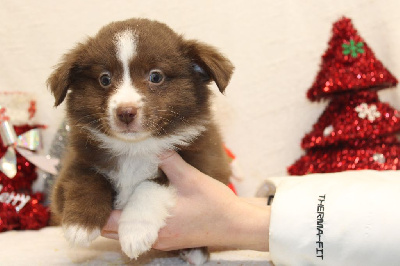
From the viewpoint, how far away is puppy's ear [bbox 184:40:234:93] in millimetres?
2545

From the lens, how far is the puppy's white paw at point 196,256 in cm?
265

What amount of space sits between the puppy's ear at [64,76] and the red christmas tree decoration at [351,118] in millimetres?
2141

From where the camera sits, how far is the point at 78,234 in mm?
2234

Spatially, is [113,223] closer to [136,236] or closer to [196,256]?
[136,236]

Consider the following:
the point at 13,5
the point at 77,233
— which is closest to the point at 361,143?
the point at 77,233

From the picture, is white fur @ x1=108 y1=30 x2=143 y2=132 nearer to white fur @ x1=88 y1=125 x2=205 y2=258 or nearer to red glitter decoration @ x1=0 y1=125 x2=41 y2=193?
white fur @ x1=88 y1=125 x2=205 y2=258

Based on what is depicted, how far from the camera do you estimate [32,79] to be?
4234mm

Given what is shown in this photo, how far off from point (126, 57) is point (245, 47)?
198cm

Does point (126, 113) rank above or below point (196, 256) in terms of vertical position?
above

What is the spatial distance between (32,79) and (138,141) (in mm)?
2158

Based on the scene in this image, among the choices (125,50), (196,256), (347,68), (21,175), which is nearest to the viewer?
(125,50)

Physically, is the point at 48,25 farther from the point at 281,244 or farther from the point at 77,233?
the point at 281,244

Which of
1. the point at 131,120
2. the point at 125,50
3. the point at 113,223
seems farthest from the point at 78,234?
the point at 125,50

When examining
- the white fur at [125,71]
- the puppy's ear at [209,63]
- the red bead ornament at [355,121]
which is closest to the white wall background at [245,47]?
the red bead ornament at [355,121]
